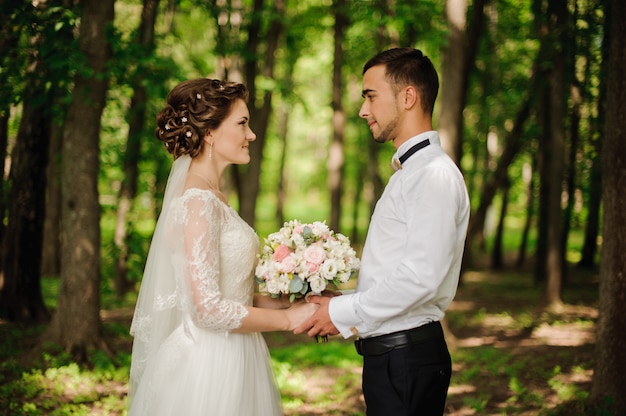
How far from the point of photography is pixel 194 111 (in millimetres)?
3439

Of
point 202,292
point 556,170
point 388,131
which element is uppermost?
point 556,170

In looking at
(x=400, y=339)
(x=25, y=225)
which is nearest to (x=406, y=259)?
(x=400, y=339)

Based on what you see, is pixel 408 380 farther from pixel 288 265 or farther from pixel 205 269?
pixel 205 269

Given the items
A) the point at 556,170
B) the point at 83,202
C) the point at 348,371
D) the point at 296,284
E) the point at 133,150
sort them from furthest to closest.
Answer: the point at 556,170
the point at 133,150
the point at 348,371
the point at 83,202
the point at 296,284

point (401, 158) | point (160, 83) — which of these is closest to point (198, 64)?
point (160, 83)

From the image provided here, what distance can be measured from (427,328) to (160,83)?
192 inches

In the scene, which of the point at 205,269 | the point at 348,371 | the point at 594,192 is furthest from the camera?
the point at 594,192

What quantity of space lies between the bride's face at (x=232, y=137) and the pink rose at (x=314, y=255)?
2.24 ft

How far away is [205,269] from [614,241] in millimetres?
3776

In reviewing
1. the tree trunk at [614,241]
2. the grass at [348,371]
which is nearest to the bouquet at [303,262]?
the tree trunk at [614,241]

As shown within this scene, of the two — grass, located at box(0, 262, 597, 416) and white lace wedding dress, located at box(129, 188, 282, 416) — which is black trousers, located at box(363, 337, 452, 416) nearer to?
white lace wedding dress, located at box(129, 188, 282, 416)

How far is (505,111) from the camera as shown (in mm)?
16906

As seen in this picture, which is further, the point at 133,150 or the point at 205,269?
the point at 133,150

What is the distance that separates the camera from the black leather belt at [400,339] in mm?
3043
